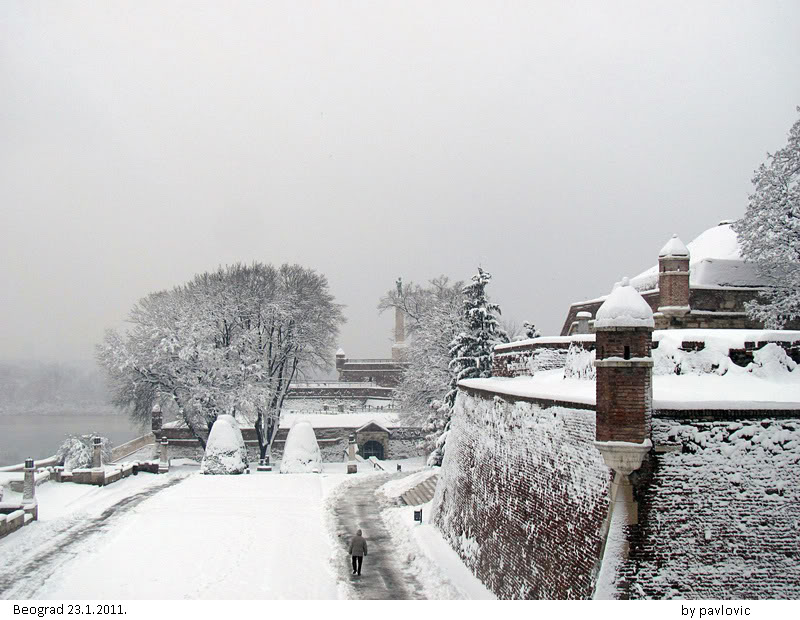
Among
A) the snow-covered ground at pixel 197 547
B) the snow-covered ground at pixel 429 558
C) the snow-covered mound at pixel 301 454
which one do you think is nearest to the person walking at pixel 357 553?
the snow-covered ground at pixel 197 547

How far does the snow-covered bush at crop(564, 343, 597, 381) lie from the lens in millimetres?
11609

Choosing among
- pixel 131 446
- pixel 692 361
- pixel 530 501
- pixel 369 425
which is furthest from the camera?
pixel 369 425

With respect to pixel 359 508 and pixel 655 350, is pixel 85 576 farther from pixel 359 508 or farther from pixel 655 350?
pixel 655 350

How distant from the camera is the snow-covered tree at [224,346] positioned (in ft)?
103

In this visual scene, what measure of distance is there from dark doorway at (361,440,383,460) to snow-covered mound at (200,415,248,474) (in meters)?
12.0

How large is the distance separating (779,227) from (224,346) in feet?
83.0

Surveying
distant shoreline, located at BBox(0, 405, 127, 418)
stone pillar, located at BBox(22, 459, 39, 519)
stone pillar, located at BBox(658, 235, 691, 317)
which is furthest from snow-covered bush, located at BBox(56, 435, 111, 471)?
stone pillar, located at BBox(658, 235, 691, 317)

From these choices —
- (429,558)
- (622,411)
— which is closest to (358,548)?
(429,558)

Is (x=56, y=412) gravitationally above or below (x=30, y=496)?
above

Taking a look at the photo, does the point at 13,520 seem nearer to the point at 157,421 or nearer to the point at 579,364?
the point at 579,364

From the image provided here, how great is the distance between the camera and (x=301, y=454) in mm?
29047

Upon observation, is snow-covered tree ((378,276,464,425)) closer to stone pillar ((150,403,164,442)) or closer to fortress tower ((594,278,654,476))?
stone pillar ((150,403,164,442))

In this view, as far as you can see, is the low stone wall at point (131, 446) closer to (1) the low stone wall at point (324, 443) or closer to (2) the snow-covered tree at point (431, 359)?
(1) the low stone wall at point (324, 443)

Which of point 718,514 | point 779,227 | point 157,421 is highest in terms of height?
point 779,227
